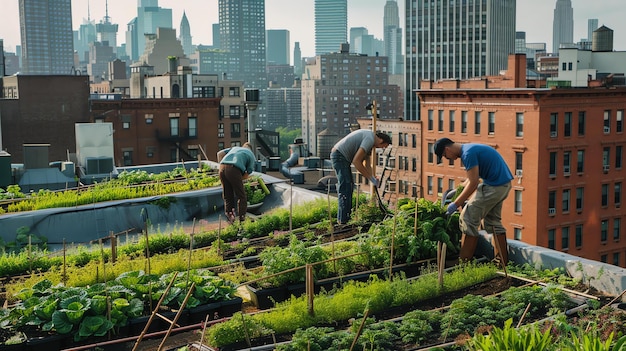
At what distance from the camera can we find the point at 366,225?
1523 centimetres

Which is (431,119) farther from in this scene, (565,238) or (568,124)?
(565,238)

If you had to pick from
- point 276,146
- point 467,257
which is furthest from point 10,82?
point 467,257

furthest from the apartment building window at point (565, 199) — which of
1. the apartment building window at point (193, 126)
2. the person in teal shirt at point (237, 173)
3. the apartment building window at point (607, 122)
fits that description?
the person in teal shirt at point (237, 173)

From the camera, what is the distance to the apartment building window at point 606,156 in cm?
6181

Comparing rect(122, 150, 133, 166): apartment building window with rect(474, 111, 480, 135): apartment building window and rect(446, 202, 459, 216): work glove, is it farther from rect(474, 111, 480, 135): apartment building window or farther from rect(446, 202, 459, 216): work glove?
rect(446, 202, 459, 216): work glove

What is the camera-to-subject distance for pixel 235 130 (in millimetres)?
88562

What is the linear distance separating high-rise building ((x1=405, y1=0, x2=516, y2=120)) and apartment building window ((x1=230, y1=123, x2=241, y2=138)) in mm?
47101

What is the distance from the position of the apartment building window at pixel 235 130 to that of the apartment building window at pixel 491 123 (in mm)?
33438

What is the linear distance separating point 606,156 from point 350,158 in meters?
51.8

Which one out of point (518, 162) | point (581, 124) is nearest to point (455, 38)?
point (581, 124)

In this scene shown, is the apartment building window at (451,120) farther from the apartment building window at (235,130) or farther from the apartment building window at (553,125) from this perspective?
the apartment building window at (235,130)

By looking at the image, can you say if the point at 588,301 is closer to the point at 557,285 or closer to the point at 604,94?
the point at 557,285

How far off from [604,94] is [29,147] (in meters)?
49.6

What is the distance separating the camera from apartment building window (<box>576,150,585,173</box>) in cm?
6025
